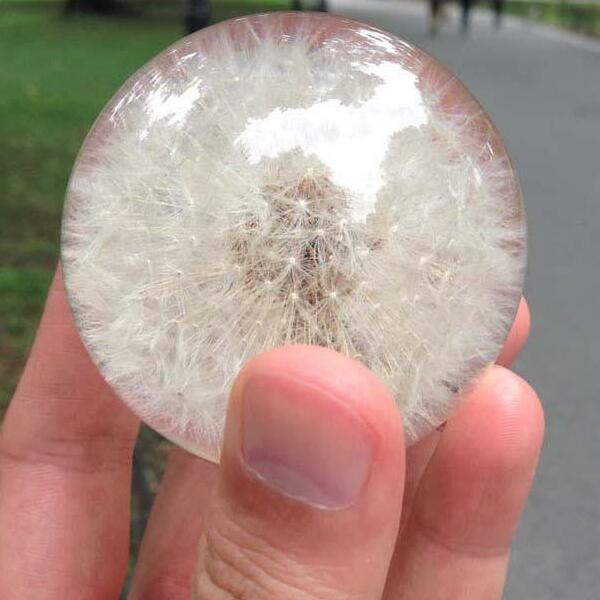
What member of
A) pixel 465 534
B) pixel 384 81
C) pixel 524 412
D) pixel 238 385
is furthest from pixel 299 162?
pixel 465 534

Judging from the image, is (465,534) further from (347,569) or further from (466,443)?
(347,569)

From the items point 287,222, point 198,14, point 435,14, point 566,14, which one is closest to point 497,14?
point 566,14

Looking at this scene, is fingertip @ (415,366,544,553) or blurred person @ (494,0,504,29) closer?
fingertip @ (415,366,544,553)

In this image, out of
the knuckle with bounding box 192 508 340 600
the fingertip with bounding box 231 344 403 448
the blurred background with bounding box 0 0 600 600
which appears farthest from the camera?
the blurred background with bounding box 0 0 600 600

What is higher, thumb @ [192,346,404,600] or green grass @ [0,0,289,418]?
thumb @ [192,346,404,600]

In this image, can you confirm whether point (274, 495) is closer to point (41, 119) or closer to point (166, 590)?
point (166, 590)

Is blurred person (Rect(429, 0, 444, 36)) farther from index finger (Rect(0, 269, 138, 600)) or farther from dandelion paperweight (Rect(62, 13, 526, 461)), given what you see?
dandelion paperweight (Rect(62, 13, 526, 461))

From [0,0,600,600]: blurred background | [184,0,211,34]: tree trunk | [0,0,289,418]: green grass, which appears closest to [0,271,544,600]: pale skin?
[0,0,600,600]: blurred background
